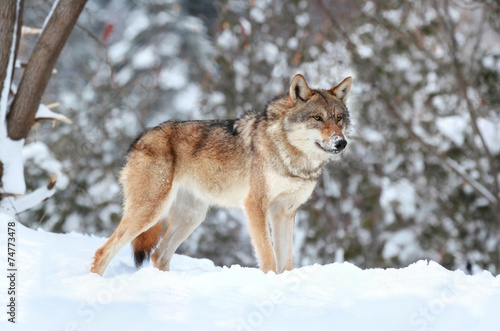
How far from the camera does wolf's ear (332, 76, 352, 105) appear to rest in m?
6.11

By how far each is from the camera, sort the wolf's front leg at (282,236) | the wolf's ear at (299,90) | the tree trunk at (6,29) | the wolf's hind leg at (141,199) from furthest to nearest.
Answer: the tree trunk at (6,29), the wolf's front leg at (282,236), the wolf's ear at (299,90), the wolf's hind leg at (141,199)

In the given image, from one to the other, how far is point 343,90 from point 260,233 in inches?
62.9

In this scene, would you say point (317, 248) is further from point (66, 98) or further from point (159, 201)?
point (159, 201)

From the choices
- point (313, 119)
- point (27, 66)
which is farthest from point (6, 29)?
point (313, 119)

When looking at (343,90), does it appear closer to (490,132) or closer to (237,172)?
(237,172)

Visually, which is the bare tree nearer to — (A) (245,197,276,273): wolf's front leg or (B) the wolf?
(B) the wolf

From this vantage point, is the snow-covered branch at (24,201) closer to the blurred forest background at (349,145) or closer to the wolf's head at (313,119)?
the wolf's head at (313,119)

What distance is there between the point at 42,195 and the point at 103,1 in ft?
61.9

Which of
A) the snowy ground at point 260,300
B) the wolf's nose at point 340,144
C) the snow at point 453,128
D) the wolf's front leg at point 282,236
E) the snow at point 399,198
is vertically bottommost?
the snow at point 399,198

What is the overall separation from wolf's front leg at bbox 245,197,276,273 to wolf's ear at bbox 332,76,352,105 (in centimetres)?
127

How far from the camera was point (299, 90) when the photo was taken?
5.92 meters

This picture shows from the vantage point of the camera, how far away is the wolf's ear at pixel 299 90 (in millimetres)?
5867

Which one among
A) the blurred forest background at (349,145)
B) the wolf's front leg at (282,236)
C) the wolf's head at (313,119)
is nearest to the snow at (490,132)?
the blurred forest background at (349,145)

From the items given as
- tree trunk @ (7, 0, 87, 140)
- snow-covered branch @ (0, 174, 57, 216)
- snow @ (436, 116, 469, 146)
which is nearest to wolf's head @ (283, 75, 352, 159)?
tree trunk @ (7, 0, 87, 140)
